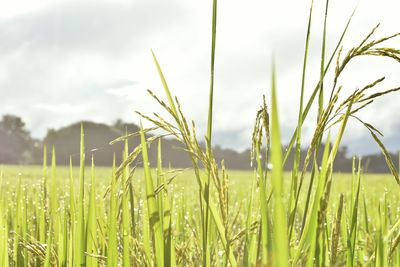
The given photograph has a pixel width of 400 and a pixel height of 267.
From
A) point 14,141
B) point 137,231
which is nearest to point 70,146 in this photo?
point 14,141

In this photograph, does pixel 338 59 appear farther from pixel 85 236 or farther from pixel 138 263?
pixel 85 236

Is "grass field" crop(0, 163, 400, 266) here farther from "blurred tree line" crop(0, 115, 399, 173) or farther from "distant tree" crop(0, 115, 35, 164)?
"distant tree" crop(0, 115, 35, 164)

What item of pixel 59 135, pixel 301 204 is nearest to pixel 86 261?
pixel 301 204

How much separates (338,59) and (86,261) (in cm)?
106

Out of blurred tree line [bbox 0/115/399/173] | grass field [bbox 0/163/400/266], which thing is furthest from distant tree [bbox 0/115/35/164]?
grass field [bbox 0/163/400/266]

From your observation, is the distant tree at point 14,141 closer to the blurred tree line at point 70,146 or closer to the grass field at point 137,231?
the blurred tree line at point 70,146

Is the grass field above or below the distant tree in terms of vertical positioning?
below

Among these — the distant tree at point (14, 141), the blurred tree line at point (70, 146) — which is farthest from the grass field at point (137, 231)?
the distant tree at point (14, 141)

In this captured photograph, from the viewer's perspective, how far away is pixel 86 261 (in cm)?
157

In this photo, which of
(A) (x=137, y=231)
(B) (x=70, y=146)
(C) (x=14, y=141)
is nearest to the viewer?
(A) (x=137, y=231)

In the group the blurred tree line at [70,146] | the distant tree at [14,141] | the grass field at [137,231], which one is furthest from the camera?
the distant tree at [14,141]

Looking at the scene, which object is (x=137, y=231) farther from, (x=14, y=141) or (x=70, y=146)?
(x=14, y=141)

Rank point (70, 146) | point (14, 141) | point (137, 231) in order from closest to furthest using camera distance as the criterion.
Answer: point (137, 231), point (70, 146), point (14, 141)

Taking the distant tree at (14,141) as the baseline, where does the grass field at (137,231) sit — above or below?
below
